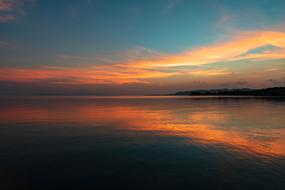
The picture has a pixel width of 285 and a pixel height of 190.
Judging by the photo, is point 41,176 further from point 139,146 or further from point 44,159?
point 139,146

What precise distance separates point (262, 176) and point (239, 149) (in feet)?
16.0

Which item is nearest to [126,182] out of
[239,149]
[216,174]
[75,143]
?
[216,174]

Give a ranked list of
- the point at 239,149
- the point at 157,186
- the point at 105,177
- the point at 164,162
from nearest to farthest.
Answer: the point at 157,186 < the point at 105,177 < the point at 164,162 < the point at 239,149

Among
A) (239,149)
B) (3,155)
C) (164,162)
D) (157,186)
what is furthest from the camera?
(239,149)

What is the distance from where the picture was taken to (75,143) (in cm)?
1620

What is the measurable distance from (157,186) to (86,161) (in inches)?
205

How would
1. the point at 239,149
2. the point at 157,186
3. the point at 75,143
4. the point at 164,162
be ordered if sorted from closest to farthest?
the point at 157,186, the point at 164,162, the point at 239,149, the point at 75,143

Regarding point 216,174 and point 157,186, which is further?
point 216,174

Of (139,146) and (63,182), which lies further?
(139,146)

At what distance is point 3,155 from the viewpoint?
13.1m

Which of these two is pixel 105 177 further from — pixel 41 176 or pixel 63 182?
pixel 41 176

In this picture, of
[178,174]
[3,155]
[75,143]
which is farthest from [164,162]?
[3,155]

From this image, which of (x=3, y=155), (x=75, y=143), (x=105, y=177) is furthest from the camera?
(x=75, y=143)

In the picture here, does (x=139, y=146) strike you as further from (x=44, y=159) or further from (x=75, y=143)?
(x=44, y=159)
